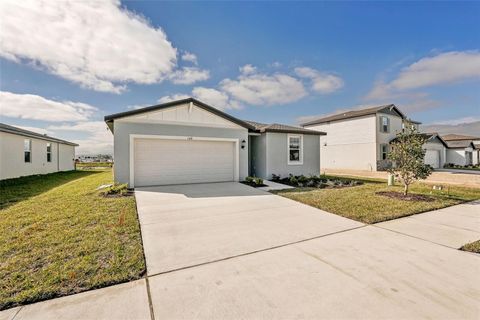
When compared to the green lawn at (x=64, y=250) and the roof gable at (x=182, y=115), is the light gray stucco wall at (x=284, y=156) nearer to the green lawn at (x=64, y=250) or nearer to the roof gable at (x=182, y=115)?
the roof gable at (x=182, y=115)

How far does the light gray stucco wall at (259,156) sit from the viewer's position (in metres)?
12.4

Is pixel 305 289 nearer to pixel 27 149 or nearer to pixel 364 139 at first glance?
pixel 27 149

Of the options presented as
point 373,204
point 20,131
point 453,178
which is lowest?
point 373,204

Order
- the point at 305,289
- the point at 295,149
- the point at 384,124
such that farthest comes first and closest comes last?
the point at 384,124 < the point at 295,149 < the point at 305,289

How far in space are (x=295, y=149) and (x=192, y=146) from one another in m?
6.41

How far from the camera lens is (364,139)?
68.2ft

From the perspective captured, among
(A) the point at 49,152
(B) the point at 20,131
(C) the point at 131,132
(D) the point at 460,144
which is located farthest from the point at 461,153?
(A) the point at 49,152

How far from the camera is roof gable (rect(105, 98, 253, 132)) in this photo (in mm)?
9299

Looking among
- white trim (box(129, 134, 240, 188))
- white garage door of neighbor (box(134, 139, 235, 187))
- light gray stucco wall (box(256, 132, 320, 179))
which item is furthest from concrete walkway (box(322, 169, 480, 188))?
white garage door of neighbor (box(134, 139, 235, 187))

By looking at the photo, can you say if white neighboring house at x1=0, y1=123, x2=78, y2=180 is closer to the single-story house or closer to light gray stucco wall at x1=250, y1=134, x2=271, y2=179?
the single-story house

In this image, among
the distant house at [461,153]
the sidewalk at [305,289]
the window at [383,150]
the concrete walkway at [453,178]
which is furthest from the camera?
the distant house at [461,153]

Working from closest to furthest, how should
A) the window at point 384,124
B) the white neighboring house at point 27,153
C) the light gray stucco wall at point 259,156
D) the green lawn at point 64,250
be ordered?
the green lawn at point 64,250 < the light gray stucco wall at point 259,156 < the white neighboring house at point 27,153 < the window at point 384,124

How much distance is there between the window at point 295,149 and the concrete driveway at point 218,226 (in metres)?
5.98

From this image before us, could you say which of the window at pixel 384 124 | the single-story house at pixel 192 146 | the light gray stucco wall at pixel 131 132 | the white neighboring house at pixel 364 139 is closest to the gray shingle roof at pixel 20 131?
the single-story house at pixel 192 146
